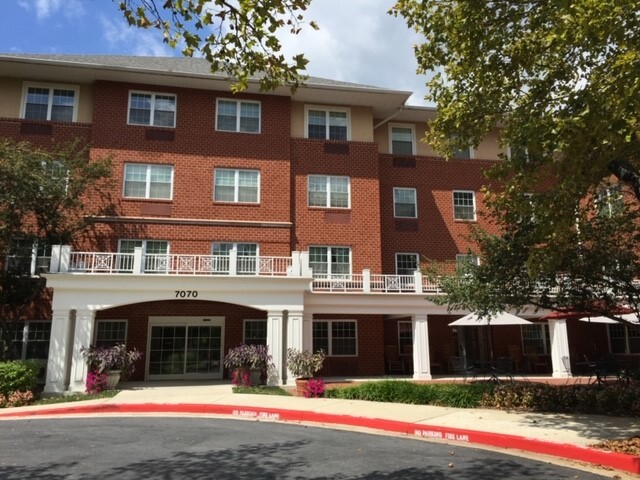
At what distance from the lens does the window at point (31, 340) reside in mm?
20328

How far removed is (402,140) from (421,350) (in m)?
10.6

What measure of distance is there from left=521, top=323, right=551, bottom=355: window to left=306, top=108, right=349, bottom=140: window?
468 inches

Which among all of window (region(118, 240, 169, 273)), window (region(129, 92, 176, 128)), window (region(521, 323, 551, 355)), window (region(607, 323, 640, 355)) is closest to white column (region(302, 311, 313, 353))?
window (region(118, 240, 169, 273))

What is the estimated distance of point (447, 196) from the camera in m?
25.6

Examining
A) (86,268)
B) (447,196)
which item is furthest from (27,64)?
(447,196)

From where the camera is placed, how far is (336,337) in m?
22.7

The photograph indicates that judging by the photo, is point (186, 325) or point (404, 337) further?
point (404, 337)

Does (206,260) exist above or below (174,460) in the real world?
above

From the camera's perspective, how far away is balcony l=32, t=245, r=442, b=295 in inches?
710

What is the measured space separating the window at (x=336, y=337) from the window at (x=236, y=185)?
19.4ft

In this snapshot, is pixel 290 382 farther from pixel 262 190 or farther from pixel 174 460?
pixel 174 460

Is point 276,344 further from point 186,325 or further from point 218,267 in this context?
point 186,325

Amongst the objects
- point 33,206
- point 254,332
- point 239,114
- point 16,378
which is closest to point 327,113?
point 239,114

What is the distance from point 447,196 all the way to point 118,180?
47.2 ft
